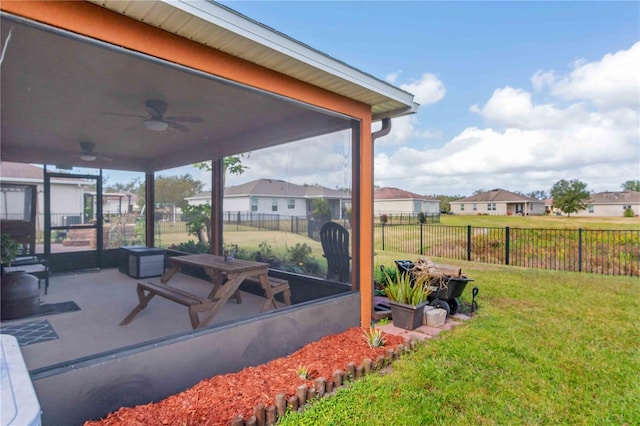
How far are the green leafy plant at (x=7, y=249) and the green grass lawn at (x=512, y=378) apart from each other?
438 cm

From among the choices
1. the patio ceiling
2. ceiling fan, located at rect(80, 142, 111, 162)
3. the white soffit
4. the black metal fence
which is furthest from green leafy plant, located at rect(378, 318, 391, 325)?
the black metal fence

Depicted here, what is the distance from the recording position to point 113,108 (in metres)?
4.10

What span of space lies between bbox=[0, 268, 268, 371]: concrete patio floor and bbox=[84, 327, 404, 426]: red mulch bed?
1.45ft

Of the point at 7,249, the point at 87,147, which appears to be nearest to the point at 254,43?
the point at 7,249

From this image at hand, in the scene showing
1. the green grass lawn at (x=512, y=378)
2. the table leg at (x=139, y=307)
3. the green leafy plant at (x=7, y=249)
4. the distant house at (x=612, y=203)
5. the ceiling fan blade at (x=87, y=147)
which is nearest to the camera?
the green grass lawn at (x=512, y=378)

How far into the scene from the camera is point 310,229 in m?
4.18

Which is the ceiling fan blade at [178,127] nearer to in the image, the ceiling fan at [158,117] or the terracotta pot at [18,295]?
the ceiling fan at [158,117]

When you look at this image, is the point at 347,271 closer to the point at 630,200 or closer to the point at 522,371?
the point at 522,371

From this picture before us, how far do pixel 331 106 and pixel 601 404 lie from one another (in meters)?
3.19

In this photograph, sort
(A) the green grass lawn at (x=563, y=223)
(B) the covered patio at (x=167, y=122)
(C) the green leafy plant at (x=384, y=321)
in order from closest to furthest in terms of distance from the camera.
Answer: (B) the covered patio at (x=167, y=122)
(C) the green leafy plant at (x=384, y=321)
(A) the green grass lawn at (x=563, y=223)

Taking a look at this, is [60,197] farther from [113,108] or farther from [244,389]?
[244,389]

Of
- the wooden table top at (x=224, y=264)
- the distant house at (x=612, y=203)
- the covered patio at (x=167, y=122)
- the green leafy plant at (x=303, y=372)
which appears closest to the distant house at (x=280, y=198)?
the covered patio at (x=167, y=122)

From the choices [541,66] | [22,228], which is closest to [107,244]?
[22,228]

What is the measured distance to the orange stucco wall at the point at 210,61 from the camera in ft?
5.82
